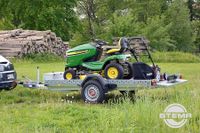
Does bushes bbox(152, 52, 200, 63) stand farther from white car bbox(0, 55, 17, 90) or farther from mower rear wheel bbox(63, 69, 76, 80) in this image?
white car bbox(0, 55, 17, 90)

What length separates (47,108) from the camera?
31.2 ft

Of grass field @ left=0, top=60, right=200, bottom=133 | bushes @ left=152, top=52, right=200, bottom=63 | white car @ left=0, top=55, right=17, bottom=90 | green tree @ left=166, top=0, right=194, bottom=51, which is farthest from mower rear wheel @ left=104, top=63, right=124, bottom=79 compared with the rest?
green tree @ left=166, top=0, right=194, bottom=51

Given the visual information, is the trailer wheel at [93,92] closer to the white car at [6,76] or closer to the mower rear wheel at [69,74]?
the mower rear wheel at [69,74]

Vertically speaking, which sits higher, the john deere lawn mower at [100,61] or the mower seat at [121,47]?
the mower seat at [121,47]

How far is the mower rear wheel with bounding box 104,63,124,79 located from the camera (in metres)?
10.8

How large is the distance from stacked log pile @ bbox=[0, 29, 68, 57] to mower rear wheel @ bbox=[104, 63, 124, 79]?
55.2 feet

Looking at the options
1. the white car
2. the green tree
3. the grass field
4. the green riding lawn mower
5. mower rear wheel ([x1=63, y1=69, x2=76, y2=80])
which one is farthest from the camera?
the green tree

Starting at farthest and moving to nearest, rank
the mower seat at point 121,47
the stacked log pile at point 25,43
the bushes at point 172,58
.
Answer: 1. the bushes at point 172,58
2. the stacked log pile at point 25,43
3. the mower seat at point 121,47

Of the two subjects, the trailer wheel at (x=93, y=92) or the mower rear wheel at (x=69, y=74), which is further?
the mower rear wheel at (x=69, y=74)

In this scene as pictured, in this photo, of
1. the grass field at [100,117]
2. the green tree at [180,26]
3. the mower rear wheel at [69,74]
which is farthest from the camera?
the green tree at [180,26]

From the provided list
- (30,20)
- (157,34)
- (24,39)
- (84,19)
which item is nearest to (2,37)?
(24,39)

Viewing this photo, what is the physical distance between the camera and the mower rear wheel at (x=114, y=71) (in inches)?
426

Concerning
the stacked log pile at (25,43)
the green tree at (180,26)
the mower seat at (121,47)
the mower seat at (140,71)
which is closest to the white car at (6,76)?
the mower seat at (121,47)

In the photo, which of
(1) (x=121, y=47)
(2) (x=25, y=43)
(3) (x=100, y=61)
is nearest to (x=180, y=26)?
(2) (x=25, y=43)
